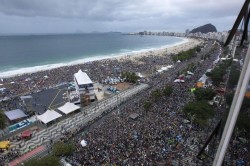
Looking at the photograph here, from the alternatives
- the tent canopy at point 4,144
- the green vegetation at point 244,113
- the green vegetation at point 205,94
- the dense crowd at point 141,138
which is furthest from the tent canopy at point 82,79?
the green vegetation at point 244,113

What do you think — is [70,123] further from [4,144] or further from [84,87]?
[4,144]

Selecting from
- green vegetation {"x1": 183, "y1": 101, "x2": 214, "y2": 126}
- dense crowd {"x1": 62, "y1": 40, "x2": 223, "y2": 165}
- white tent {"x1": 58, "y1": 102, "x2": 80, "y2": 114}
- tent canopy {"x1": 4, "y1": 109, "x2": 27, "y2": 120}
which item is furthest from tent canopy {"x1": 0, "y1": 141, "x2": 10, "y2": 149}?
green vegetation {"x1": 183, "y1": 101, "x2": 214, "y2": 126}

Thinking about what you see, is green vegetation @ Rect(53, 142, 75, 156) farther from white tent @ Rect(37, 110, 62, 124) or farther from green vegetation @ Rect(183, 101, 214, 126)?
green vegetation @ Rect(183, 101, 214, 126)

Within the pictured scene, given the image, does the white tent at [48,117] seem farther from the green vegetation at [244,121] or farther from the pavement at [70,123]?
the green vegetation at [244,121]

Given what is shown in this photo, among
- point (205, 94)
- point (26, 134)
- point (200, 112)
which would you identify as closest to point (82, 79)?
point (26, 134)

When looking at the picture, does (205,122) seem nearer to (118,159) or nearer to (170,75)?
(118,159)
